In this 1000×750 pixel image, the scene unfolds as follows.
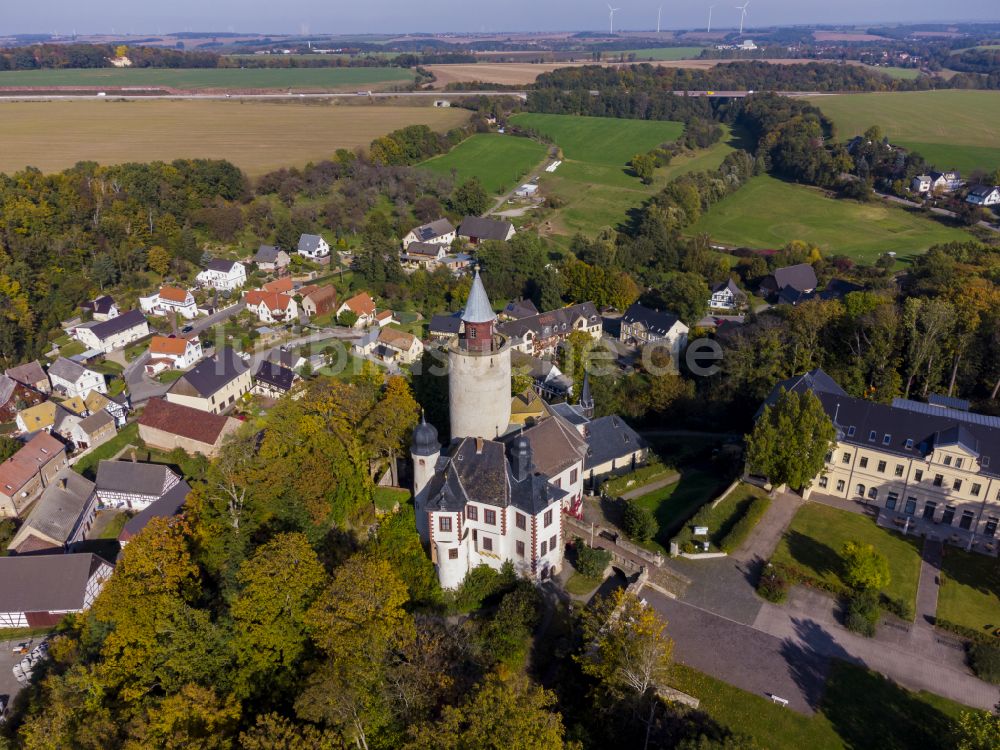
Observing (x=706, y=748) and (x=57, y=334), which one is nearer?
(x=706, y=748)

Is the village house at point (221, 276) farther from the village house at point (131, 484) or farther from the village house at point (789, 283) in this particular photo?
the village house at point (789, 283)

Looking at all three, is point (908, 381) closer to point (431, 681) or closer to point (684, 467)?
point (684, 467)

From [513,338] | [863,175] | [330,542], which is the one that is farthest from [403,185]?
[330,542]

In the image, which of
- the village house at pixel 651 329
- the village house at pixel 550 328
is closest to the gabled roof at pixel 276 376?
the village house at pixel 550 328

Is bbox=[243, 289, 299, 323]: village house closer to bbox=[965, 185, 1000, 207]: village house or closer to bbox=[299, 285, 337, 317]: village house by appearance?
bbox=[299, 285, 337, 317]: village house

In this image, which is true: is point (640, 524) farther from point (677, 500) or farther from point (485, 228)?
point (485, 228)
